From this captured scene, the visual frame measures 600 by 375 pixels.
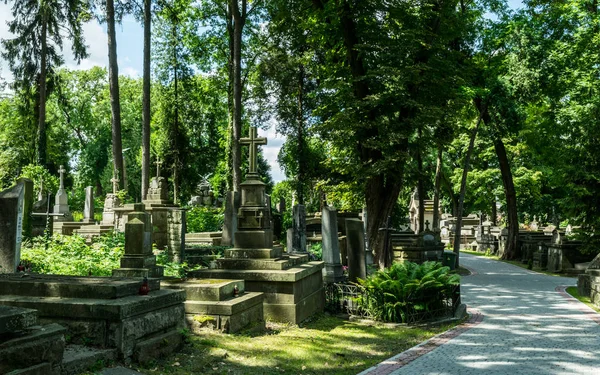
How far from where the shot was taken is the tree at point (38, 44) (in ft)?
102

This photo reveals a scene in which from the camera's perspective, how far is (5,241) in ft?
27.2

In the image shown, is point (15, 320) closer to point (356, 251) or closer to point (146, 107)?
point (356, 251)

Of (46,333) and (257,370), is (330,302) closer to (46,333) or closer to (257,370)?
(257,370)

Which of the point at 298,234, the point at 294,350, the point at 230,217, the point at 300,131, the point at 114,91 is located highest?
the point at 300,131

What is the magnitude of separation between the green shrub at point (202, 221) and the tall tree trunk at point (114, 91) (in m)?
4.75

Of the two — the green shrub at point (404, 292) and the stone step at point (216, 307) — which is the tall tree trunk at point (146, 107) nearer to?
the green shrub at point (404, 292)

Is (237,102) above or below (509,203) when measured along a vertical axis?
above

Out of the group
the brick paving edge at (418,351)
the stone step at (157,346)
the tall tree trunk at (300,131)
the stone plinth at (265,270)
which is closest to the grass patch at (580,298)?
the brick paving edge at (418,351)

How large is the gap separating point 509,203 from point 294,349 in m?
24.4

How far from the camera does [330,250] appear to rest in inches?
514

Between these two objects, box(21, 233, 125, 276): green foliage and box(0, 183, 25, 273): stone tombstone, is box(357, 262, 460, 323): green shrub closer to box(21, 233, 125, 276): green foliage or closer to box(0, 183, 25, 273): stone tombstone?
box(21, 233, 125, 276): green foliage

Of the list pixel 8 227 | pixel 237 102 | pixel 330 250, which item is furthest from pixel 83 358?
pixel 237 102

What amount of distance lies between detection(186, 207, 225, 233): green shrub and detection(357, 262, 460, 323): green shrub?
52.0 ft

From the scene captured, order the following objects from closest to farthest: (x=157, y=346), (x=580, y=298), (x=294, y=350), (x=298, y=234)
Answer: (x=157, y=346), (x=294, y=350), (x=580, y=298), (x=298, y=234)
